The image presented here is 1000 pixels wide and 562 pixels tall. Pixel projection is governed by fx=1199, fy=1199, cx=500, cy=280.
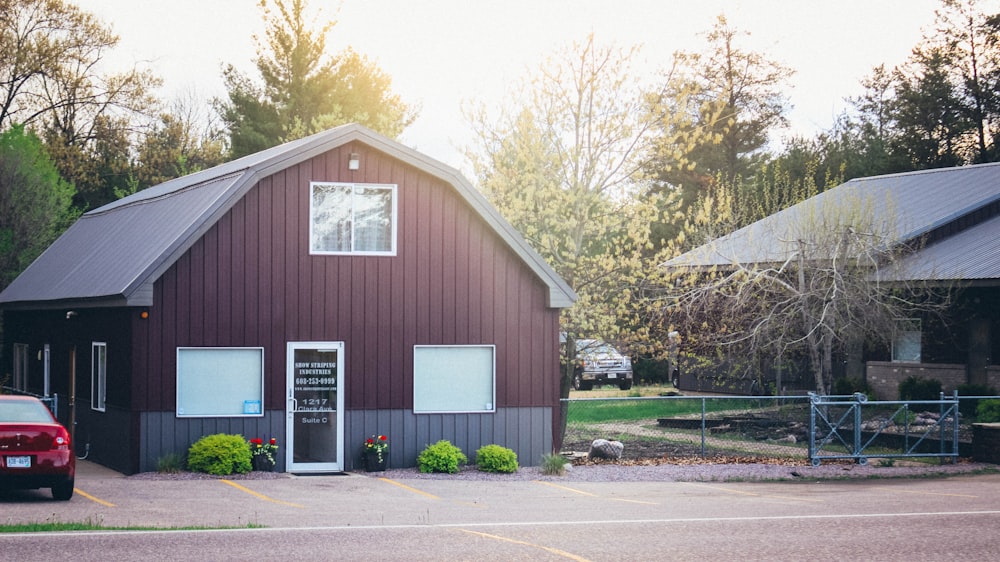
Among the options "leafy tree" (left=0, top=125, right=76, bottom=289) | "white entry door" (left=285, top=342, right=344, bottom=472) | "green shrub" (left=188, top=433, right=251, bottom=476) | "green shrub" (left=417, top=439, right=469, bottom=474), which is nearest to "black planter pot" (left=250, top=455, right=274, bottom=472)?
"green shrub" (left=188, top=433, right=251, bottom=476)

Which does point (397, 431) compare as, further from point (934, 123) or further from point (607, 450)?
point (934, 123)

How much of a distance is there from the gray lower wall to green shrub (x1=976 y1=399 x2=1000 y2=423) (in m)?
10.5

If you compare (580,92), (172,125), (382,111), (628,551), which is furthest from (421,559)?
(382,111)

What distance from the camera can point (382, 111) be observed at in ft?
197

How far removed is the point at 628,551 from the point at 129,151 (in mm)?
43923

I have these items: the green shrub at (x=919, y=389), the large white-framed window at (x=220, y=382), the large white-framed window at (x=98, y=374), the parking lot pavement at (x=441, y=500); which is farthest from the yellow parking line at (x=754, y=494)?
the green shrub at (x=919, y=389)

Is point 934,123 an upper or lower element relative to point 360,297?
upper

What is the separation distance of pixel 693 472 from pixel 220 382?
8.77 metres

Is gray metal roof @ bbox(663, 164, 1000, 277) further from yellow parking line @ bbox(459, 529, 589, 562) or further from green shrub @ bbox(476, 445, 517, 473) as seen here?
yellow parking line @ bbox(459, 529, 589, 562)

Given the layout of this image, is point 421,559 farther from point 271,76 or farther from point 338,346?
point 271,76

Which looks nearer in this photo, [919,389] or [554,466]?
[554,466]

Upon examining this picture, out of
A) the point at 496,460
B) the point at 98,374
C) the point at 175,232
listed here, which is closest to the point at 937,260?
the point at 496,460

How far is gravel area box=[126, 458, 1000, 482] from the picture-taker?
2127 centimetres

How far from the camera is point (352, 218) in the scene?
2242 cm
